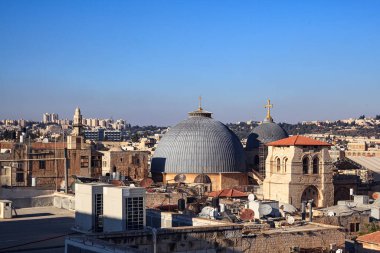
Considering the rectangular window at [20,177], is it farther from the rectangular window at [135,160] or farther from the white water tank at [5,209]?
the white water tank at [5,209]

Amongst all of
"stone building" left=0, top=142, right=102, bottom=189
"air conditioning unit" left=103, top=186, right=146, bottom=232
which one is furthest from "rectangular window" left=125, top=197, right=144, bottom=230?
"stone building" left=0, top=142, right=102, bottom=189

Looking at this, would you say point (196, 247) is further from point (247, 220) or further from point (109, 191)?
point (247, 220)

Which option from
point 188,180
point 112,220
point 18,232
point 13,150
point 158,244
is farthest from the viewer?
point 188,180

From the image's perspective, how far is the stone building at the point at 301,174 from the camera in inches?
1908

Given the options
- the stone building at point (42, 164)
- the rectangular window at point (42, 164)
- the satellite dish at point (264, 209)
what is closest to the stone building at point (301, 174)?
the stone building at point (42, 164)

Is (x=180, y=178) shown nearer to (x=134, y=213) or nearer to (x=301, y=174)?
(x=301, y=174)

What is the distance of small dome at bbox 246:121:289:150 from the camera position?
6625 cm

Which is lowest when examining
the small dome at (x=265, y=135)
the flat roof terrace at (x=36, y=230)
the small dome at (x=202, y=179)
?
the flat roof terrace at (x=36, y=230)

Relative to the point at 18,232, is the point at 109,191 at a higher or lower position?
higher

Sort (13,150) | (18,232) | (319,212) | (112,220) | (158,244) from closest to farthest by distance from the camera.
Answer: (158,244), (112,220), (18,232), (319,212), (13,150)

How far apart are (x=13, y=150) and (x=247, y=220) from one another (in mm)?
29451

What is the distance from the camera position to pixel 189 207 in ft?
111

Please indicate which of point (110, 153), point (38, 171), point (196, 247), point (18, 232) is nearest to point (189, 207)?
point (18, 232)

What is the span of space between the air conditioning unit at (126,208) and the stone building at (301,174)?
27015 mm
